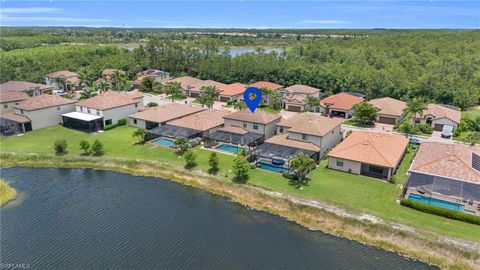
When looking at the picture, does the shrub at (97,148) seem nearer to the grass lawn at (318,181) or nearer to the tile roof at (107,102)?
the grass lawn at (318,181)

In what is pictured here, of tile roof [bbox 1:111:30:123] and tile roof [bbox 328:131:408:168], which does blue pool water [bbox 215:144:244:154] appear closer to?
tile roof [bbox 328:131:408:168]

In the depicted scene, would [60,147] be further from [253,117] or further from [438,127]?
[438,127]

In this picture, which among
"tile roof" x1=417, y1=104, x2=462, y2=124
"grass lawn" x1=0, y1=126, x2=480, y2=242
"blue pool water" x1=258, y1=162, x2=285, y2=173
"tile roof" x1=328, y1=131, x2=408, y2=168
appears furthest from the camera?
"tile roof" x1=417, y1=104, x2=462, y2=124

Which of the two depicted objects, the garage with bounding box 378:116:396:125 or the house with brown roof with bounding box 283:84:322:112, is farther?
the house with brown roof with bounding box 283:84:322:112

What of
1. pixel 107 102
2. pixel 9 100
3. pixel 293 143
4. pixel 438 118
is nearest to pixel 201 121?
pixel 293 143

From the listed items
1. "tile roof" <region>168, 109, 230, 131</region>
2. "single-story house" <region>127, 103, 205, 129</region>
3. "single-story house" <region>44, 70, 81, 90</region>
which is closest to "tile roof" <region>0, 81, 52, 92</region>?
"single-story house" <region>44, 70, 81, 90</region>

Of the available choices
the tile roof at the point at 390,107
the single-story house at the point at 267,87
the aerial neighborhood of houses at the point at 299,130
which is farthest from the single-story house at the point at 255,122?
the single-story house at the point at 267,87
